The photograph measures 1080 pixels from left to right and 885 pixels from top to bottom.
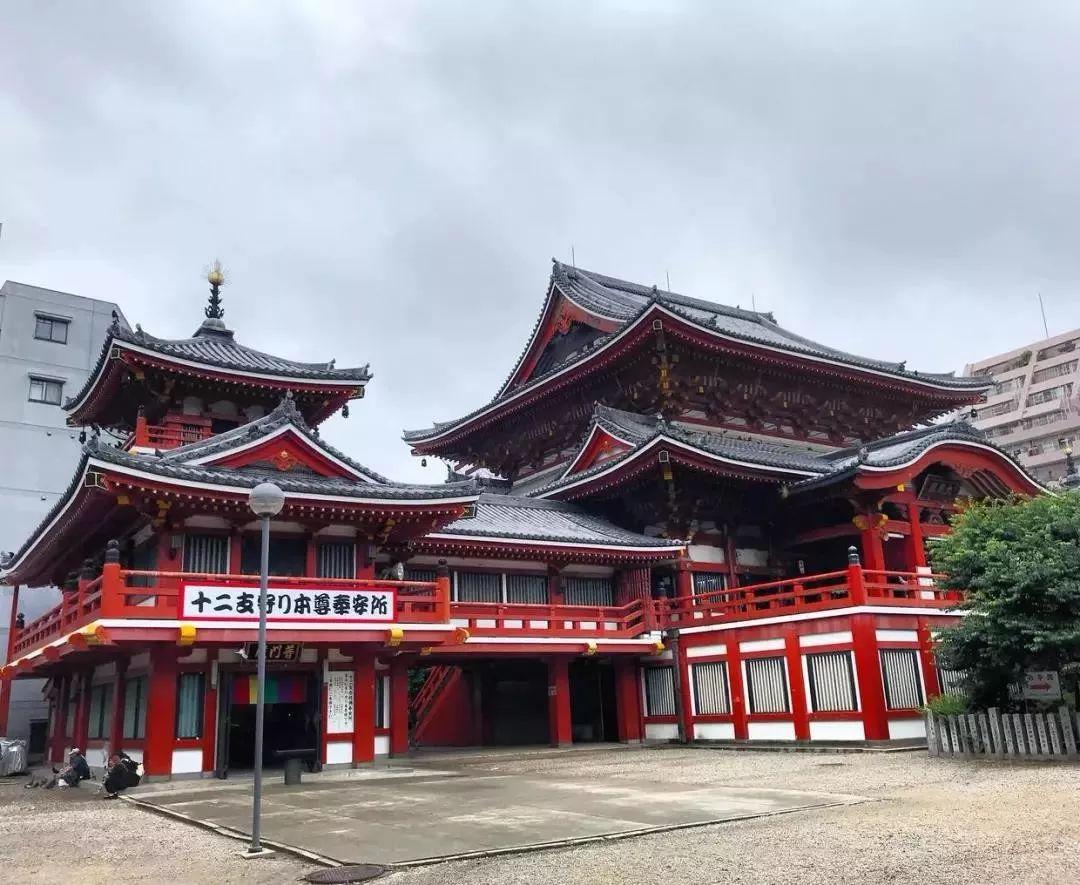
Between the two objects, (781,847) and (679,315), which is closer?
(781,847)

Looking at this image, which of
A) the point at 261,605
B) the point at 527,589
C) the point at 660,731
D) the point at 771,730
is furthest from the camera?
the point at 527,589

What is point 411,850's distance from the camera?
38.4ft

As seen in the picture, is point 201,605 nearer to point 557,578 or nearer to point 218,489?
point 218,489

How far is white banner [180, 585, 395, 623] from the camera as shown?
21.0 meters

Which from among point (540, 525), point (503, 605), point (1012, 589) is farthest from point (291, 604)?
point (1012, 589)

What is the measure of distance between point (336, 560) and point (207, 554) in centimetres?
325

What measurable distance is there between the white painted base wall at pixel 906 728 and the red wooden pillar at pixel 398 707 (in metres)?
12.7

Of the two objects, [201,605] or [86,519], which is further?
[86,519]

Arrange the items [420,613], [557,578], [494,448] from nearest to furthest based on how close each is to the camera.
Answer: [420,613] < [557,578] < [494,448]

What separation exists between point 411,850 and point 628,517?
23419 mm

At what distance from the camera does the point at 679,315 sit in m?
33.2

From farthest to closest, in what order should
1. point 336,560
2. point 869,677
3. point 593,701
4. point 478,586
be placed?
point 593,701
point 478,586
point 336,560
point 869,677

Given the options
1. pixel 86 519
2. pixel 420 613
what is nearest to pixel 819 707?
pixel 420 613

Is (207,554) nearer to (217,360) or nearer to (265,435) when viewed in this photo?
(265,435)
